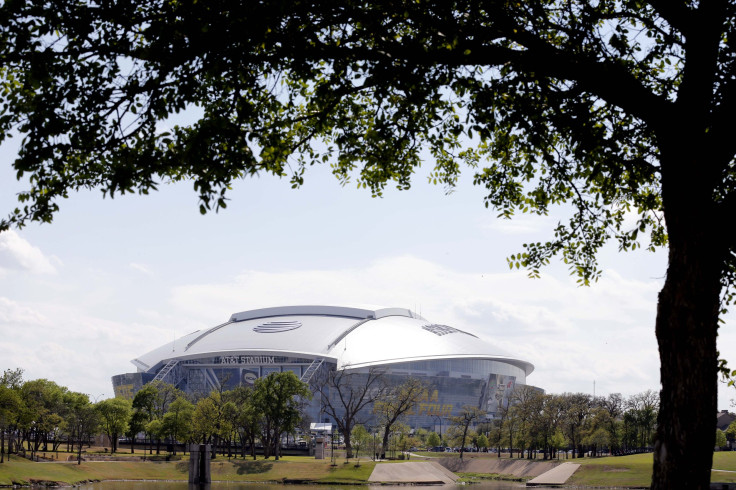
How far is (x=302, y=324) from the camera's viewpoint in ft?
512

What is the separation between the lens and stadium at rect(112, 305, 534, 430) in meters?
144

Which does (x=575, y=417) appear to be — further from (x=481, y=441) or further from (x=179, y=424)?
(x=179, y=424)

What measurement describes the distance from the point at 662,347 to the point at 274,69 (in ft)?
19.2

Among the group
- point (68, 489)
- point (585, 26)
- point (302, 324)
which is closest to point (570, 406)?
point (68, 489)

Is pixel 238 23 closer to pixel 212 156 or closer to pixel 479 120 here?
pixel 212 156

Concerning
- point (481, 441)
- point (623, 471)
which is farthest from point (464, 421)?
point (623, 471)

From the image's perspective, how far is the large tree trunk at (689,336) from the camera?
8.06 metres

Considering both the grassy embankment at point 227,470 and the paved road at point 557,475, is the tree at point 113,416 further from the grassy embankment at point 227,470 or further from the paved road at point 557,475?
the paved road at point 557,475

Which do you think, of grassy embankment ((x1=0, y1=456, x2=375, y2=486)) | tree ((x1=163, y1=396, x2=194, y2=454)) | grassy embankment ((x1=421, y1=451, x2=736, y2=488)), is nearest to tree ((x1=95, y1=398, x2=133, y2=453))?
tree ((x1=163, y1=396, x2=194, y2=454))

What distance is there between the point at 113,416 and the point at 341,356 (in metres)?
64.0

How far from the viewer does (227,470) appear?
222 ft

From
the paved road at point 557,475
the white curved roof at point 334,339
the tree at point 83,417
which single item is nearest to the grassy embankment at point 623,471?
the paved road at point 557,475

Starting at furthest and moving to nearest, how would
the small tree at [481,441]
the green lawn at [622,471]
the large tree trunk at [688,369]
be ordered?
the small tree at [481,441] < the green lawn at [622,471] < the large tree trunk at [688,369]

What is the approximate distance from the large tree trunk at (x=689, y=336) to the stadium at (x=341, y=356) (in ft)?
423
